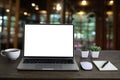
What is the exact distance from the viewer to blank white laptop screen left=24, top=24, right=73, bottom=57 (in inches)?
59.1

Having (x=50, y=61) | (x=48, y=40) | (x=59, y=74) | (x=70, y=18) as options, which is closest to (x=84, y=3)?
(x=70, y=18)

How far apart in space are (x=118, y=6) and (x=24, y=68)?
4.29 metres

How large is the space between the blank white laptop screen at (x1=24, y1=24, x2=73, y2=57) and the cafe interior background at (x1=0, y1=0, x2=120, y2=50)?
2.64 metres

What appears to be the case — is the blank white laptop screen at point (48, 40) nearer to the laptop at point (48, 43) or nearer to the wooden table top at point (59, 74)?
the laptop at point (48, 43)

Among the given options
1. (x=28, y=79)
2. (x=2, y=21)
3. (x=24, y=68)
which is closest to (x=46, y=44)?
(x=24, y=68)

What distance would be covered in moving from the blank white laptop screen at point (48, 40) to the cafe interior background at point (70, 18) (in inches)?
104

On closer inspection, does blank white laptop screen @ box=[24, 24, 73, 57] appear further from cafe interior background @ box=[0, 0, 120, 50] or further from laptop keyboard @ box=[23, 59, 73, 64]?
cafe interior background @ box=[0, 0, 120, 50]

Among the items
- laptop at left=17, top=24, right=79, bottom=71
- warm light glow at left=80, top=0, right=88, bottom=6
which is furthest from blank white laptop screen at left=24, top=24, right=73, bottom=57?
warm light glow at left=80, top=0, right=88, bottom=6

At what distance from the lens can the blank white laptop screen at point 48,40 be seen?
4.92ft

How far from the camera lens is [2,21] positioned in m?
4.66

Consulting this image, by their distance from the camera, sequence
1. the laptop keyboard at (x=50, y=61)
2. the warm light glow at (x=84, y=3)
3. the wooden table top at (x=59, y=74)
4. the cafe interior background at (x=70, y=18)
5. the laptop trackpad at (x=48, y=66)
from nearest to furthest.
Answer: the wooden table top at (x=59, y=74) → the laptop trackpad at (x=48, y=66) → the laptop keyboard at (x=50, y=61) → the cafe interior background at (x=70, y=18) → the warm light glow at (x=84, y=3)

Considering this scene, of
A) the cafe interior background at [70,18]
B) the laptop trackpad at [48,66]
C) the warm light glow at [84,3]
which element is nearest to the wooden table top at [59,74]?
the laptop trackpad at [48,66]

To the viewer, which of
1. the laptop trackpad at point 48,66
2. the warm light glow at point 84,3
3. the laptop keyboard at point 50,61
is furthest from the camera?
the warm light glow at point 84,3

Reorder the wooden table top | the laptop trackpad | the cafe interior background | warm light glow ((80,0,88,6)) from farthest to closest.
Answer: warm light glow ((80,0,88,6)) < the cafe interior background < the laptop trackpad < the wooden table top
